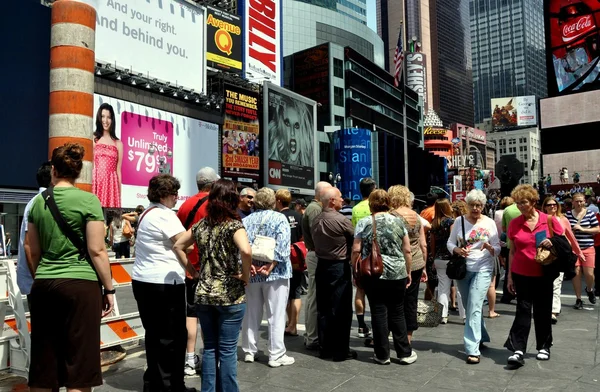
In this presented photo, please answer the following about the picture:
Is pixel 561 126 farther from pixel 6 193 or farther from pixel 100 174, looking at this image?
pixel 6 193

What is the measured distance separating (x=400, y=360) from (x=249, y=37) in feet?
115

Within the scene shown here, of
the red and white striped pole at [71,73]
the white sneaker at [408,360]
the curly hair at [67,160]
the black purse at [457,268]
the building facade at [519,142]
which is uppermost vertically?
the building facade at [519,142]

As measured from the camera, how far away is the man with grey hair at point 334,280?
5.82 meters

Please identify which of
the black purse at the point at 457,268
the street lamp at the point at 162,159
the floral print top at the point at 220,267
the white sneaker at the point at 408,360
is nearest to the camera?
the floral print top at the point at 220,267

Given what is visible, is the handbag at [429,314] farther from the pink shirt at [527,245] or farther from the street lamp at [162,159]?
the street lamp at [162,159]

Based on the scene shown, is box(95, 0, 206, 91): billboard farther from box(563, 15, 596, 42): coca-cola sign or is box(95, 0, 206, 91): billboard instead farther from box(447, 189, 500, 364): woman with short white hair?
box(563, 15, 596, 42): coca-cola sign

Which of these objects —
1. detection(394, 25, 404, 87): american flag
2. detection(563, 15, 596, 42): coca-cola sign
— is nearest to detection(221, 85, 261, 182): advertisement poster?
detection(394, 25, 404, 87): american flag

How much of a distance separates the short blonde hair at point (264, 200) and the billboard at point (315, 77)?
54871 millimetres

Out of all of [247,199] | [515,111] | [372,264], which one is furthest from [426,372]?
[515,111]

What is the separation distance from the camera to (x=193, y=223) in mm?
5094

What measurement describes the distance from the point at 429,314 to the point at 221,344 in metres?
3.97

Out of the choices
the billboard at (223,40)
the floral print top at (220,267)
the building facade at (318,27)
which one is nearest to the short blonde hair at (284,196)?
the floral print top at (220,267)

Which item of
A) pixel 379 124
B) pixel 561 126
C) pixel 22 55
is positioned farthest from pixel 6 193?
pixel 379 124

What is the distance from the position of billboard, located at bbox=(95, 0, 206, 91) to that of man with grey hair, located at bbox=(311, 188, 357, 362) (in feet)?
75.1
